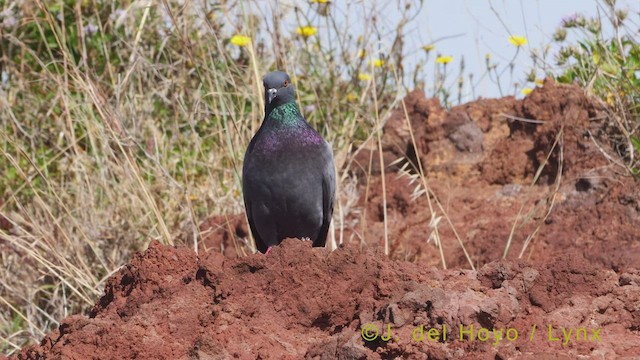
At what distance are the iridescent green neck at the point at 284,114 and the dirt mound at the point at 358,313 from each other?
148cm

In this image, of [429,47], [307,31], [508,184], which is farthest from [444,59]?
[508,184]

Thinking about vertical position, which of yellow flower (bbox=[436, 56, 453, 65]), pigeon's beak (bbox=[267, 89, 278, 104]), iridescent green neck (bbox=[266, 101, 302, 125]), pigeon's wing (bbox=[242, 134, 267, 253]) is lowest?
pigeon's wing (bbox=[242, 134, 267, 253])

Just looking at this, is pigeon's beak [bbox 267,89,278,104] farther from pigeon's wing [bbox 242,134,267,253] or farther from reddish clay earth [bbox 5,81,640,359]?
reddish clay earth [bbox 5,81,640,359]

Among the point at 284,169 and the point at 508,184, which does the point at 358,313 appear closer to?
the point at 284,169

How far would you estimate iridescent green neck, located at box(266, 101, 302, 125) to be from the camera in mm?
4391

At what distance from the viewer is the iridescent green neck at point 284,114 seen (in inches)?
173

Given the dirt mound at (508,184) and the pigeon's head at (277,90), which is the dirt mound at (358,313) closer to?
the pigeon's head at (277,90)

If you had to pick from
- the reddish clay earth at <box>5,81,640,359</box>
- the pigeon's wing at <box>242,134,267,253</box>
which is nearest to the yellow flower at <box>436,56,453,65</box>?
the pigeon's wing at <box>242,134,267,253</box>

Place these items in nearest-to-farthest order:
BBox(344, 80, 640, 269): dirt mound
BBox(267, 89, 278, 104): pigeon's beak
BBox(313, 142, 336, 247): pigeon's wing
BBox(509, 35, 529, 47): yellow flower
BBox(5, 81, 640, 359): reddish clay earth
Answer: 1. BBox(5, 81, 640, 359): reddish clay earth
2. BBox(267, 89, 278, 104): pigeon's beak
3. BBox(313, 142, 336, 247): pigeon's wing
4. BBox(344, 80, 640, 269): dirt mound
5. BBox(509, 35, 529, 47): yellow flower

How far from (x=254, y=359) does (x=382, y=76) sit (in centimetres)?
446

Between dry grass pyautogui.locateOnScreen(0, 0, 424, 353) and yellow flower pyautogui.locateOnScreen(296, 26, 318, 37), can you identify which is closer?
dry grass pyautogui.locateOnScreen(0, 0, 424, 353)

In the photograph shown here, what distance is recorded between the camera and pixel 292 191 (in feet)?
14.5

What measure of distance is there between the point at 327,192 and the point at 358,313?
6.01 ft

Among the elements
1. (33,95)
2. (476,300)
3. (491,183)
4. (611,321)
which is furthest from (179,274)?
(33,95)
